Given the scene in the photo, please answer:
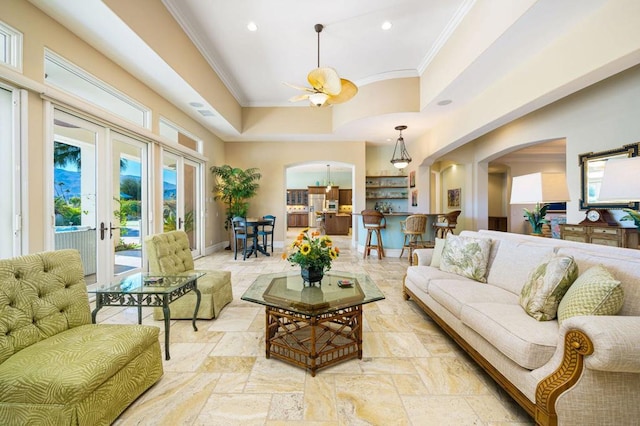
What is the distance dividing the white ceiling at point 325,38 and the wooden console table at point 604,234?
2644 mm

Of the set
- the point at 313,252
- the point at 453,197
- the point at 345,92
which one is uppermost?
the point at 345,92

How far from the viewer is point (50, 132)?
2.73 m

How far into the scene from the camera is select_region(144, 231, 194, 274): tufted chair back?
2.68 m

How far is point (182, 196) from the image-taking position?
5.68 metres

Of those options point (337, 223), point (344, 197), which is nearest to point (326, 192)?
point (344, 197)

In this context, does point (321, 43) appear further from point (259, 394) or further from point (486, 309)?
point (259, 394)

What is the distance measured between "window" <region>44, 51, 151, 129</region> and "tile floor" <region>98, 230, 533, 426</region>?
117 inches

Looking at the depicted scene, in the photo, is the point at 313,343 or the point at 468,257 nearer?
the point at 313,343

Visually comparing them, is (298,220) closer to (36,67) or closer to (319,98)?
(319,98)

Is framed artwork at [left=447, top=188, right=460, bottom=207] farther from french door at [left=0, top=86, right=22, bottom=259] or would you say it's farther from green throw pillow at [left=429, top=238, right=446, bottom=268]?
french door at [left=0, top=86, right=22, bottom=259]

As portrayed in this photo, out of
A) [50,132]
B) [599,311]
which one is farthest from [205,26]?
[599,311]

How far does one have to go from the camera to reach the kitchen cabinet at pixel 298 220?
14383 mm

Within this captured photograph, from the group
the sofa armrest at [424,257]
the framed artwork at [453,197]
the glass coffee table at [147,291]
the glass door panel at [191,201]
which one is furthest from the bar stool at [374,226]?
the glass coffee table at [147,291]

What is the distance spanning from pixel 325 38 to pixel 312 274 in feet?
12.3
